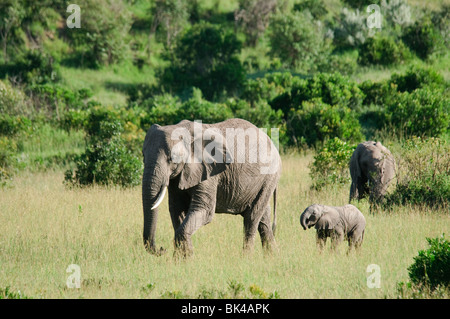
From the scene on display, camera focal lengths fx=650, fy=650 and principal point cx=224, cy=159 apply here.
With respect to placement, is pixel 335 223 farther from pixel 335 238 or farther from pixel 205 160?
pixel 205 160

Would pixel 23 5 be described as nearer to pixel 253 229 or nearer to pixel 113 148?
pixel 113 148

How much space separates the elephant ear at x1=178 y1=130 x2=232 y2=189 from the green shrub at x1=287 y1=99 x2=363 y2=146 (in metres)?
10.7

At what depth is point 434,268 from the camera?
7.42 meters

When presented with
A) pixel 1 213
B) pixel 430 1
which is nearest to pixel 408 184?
pixel 1 213

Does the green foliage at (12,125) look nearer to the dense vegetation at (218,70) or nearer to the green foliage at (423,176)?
the dense vegetation at (218,70)

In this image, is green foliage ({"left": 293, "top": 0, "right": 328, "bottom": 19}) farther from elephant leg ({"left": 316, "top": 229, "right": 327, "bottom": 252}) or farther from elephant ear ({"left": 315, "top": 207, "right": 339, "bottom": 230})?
elephant ear ({"left": 315, "top": 207, "right": 339, "bottom": 230})

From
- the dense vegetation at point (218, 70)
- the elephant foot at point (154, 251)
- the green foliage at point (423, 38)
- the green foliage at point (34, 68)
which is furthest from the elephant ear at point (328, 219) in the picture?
the green foliage at point (34, 68)

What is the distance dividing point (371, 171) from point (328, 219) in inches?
140

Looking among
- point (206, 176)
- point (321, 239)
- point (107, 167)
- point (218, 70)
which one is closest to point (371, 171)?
point (321, 239)

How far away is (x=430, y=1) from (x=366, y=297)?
38049mm

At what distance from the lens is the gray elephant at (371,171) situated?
40.3ft

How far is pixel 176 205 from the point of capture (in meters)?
9.19

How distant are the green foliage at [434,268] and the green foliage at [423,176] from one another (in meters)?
4.76
